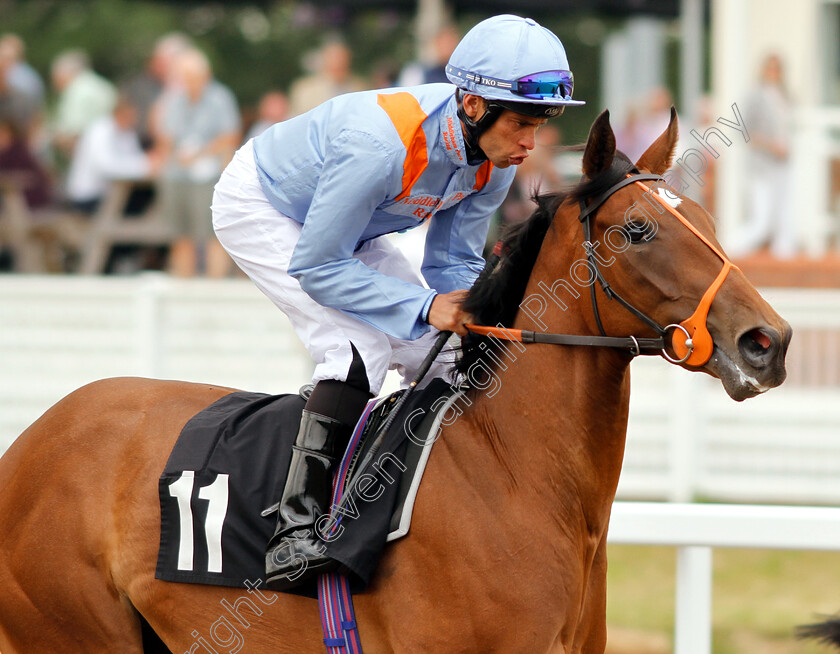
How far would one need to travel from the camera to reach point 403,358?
329 centimetres

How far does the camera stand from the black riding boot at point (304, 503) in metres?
2.89

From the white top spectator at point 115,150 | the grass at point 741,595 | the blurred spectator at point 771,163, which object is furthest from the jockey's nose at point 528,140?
the white top spectator at point 115,150

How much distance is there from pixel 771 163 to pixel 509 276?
23.1 feet

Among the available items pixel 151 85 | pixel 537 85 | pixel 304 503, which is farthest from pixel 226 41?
pixel 304 503

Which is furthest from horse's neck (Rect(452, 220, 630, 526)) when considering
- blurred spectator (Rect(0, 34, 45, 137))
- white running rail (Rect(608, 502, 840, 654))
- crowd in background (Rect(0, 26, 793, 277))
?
blurred spectator (Rect(0, 34, 45, 137))

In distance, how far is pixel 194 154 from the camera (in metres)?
9.62

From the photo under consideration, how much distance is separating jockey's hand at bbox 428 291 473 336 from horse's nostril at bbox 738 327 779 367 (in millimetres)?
709

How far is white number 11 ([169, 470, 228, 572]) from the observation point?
305cm

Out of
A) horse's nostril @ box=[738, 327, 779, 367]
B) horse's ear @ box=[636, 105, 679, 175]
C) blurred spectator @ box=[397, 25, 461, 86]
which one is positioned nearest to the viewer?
horse's nostril @ box=[738, 327, 779, 367]

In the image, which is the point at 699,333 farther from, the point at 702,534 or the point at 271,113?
the point at 271,113

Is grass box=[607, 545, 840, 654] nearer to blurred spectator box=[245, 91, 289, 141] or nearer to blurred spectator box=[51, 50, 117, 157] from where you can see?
blurred spectator box=[245, 91, 289, 141]

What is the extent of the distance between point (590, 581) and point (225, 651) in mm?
1004

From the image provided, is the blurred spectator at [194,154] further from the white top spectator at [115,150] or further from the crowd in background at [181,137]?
the white top spectator at [115,150]

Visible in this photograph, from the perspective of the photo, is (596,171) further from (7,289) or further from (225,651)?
(7,289)
